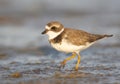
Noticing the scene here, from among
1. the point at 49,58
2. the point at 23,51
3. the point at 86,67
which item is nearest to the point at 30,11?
the point at 23,51

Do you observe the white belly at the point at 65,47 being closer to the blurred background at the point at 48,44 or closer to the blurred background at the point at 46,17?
the blurred background at the point at 48,44

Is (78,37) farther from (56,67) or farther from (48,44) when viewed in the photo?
(48,44)

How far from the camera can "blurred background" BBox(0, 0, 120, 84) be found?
9555mm

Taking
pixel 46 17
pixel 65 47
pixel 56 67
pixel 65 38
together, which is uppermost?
pixel 46 17

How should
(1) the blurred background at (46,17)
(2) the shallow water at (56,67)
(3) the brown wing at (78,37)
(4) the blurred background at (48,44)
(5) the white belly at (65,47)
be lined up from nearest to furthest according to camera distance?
(2) the shallow water at (56,67), (4) the blurred background at (48,44), (5) the white belly at (65,47), (3) the brown wing at (78,37), (1) the blurred background at (46,17)

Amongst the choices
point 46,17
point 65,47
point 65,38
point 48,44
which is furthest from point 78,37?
point 46,17

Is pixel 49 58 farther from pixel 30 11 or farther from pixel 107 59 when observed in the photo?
pixel 30 11

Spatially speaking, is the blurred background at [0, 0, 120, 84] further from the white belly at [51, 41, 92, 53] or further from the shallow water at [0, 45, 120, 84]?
the white belly at [51, 41, 92, 53]

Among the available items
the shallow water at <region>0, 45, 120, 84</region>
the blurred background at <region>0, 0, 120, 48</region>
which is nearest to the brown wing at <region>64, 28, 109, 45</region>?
the shallow water at <region>0, 45, 120, 84</region>

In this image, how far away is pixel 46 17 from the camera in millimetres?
18188

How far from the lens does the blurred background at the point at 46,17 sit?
47.8ft

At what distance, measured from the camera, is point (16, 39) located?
1442cm

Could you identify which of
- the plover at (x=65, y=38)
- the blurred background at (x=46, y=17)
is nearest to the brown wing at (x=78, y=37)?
the plover at (x=65, y=38)

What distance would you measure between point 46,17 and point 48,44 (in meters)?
4.62
